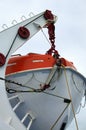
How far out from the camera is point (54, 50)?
1208 centimetres

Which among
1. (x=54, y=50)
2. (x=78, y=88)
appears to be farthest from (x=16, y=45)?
(x=78, y=88)

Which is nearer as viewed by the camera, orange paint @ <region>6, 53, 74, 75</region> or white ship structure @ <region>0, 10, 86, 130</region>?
white ship structure @ <region>0, 10, 86, 130</region>

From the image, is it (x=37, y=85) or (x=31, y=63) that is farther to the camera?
(x=31, y=63)

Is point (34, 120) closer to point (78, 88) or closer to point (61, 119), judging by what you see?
point (61, 119)

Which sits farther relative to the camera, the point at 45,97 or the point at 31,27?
the point at 31,27

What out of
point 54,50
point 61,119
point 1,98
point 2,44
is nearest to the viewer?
point 1,98

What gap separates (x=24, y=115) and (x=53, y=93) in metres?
1.09

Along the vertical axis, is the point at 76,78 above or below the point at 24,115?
above

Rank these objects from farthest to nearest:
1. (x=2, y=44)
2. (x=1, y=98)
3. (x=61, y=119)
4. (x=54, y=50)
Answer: (x=54, y=50) → (x=61, y=119) → (x=2, y=44) → (x=1, y=98)

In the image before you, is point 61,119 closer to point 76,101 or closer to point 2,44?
point 76,101

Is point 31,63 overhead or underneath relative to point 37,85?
overhead

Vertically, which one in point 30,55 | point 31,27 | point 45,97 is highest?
point 31,27

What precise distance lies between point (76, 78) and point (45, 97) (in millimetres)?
1324

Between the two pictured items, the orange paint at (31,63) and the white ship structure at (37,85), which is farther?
the orange paint at (31,63)
